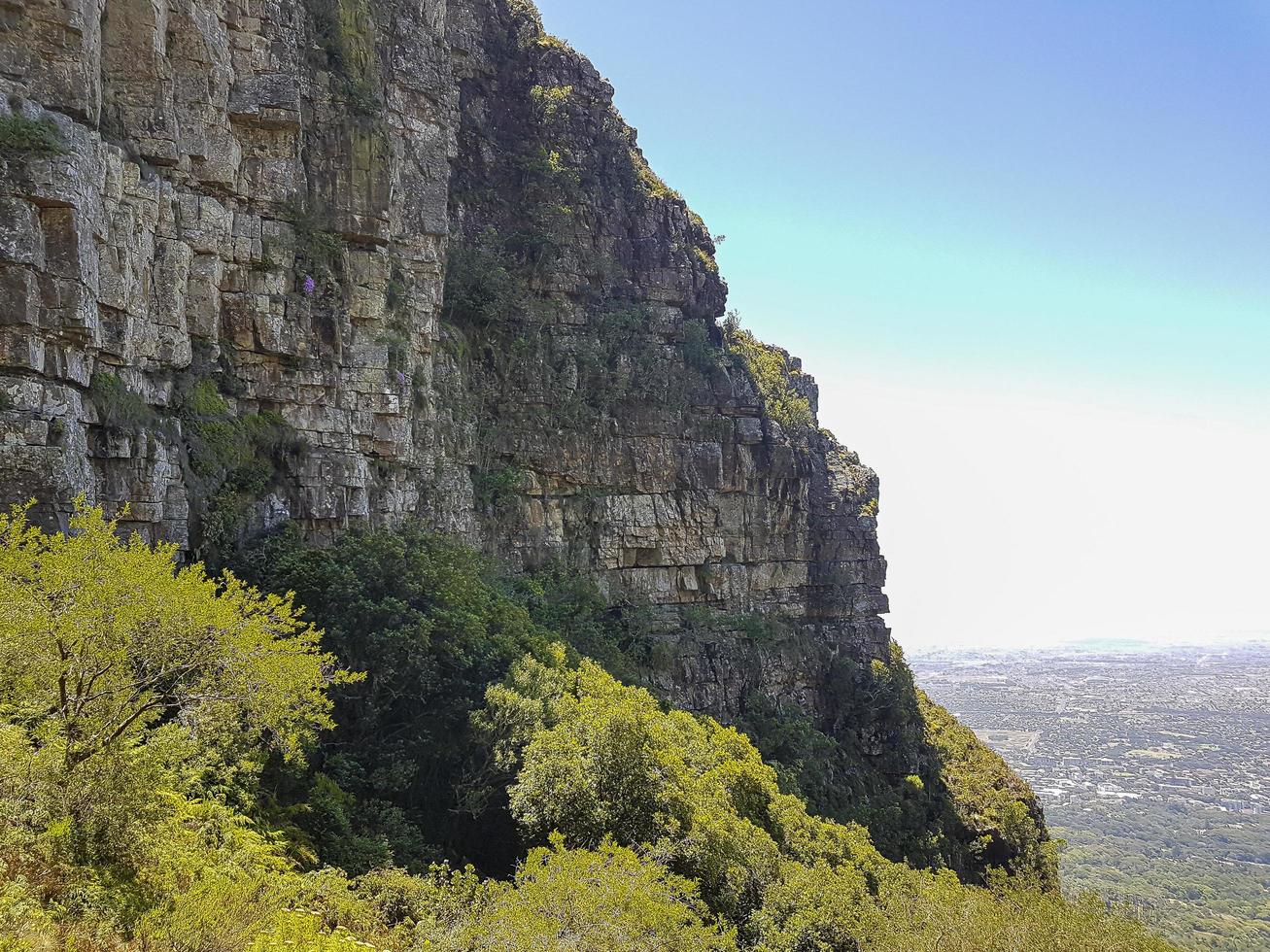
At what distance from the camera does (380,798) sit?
77.0 feet

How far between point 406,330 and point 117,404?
Result: 14388mm

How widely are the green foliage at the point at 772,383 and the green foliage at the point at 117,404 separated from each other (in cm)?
3813

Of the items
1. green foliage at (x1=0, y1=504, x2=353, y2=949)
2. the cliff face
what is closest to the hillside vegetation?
green foliage at (x1=0, y1=504, x2=353, y2=949)

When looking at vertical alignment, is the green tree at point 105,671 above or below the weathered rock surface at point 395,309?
below

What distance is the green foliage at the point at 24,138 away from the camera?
2008 cm

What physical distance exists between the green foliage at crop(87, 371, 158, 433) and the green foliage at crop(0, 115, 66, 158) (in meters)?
5.98

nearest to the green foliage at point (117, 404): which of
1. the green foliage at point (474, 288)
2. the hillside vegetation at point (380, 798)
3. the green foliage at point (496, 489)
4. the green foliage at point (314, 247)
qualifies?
the hillside vegetation at point (380, 798)

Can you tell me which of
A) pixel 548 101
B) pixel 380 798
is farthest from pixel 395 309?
pixel 548 101

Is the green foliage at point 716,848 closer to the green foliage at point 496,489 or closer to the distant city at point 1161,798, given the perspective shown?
the green foliage at point 496,489

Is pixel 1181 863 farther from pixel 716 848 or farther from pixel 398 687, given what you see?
pixel 398 687

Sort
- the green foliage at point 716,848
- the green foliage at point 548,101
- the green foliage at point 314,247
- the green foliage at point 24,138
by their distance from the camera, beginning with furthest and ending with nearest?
1. the green foliage at point 548,101
2. the green foliage at point 314,247
3. the green foliage at point 24,138
4. the green foliage at point 716,848

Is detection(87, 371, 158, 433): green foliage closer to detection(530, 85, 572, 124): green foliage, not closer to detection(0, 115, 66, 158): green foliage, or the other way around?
detection(0, 115, 66, 158): green foliage

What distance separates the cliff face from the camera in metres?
22.1

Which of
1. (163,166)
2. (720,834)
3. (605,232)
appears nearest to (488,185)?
(605,232)
